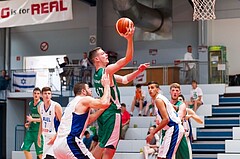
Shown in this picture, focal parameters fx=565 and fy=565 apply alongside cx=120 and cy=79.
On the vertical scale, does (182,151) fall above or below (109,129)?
below

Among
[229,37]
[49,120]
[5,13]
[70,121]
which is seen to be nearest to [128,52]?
[70,121]

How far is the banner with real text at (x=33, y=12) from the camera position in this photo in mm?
14617

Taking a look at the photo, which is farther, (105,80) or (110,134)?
(110,134)

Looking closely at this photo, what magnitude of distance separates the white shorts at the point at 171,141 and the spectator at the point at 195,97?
341 inches

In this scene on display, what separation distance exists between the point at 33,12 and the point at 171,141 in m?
8.09

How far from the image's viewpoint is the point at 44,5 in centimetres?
1495

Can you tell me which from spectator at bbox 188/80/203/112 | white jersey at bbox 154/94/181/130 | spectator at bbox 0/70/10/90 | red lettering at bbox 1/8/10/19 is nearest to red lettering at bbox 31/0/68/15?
red lettering at bbox 1/8/10/19

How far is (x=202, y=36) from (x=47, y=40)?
22.7 feet

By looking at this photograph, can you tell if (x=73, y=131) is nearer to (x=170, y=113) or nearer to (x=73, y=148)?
(x=73, y=148)

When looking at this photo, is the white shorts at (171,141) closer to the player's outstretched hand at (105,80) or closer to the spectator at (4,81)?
the player's outstretched hand at (105,80)

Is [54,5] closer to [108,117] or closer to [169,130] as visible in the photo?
[169,130]

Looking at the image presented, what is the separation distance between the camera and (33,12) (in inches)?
597

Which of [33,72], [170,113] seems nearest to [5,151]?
[33,72]

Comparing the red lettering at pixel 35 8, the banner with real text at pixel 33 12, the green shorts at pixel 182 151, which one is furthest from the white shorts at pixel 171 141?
the red lettering at pixel 35 8
